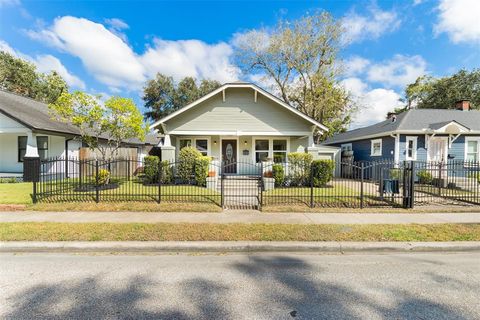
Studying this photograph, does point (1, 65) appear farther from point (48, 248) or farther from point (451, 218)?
point (451, 218)

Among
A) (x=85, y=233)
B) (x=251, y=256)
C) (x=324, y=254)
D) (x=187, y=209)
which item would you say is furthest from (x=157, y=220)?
(x=324, y=254)

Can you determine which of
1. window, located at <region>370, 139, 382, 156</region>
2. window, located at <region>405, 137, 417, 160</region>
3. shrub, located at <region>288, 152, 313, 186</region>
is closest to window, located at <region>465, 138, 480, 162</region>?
window, located at <region>405, 137, 417, 160</region>

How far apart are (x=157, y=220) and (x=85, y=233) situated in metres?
1.66

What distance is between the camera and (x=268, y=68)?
2345 centimetres

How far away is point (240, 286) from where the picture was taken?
340 centimetres

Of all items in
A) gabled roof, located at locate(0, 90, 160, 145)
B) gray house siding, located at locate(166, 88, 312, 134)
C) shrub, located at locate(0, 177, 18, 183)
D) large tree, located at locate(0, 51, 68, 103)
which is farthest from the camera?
large tree, located at locate(0, 51, 68, 103)

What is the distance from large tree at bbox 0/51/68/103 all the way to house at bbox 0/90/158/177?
1758 cm

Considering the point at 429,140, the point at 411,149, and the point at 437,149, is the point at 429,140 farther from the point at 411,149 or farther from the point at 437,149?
the point at 411,149

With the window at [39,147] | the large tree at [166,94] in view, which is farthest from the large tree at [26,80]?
the window at [39,147]

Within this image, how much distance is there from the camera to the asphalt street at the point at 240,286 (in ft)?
9.29

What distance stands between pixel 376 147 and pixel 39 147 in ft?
75.5

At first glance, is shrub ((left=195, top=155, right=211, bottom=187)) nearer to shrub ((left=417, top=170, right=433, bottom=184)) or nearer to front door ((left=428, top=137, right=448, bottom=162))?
shrub ((left=417, top=170, right=433, bottom=184))

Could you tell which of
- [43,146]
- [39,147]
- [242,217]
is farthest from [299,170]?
[39,147]

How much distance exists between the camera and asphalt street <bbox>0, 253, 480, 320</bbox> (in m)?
2.83
